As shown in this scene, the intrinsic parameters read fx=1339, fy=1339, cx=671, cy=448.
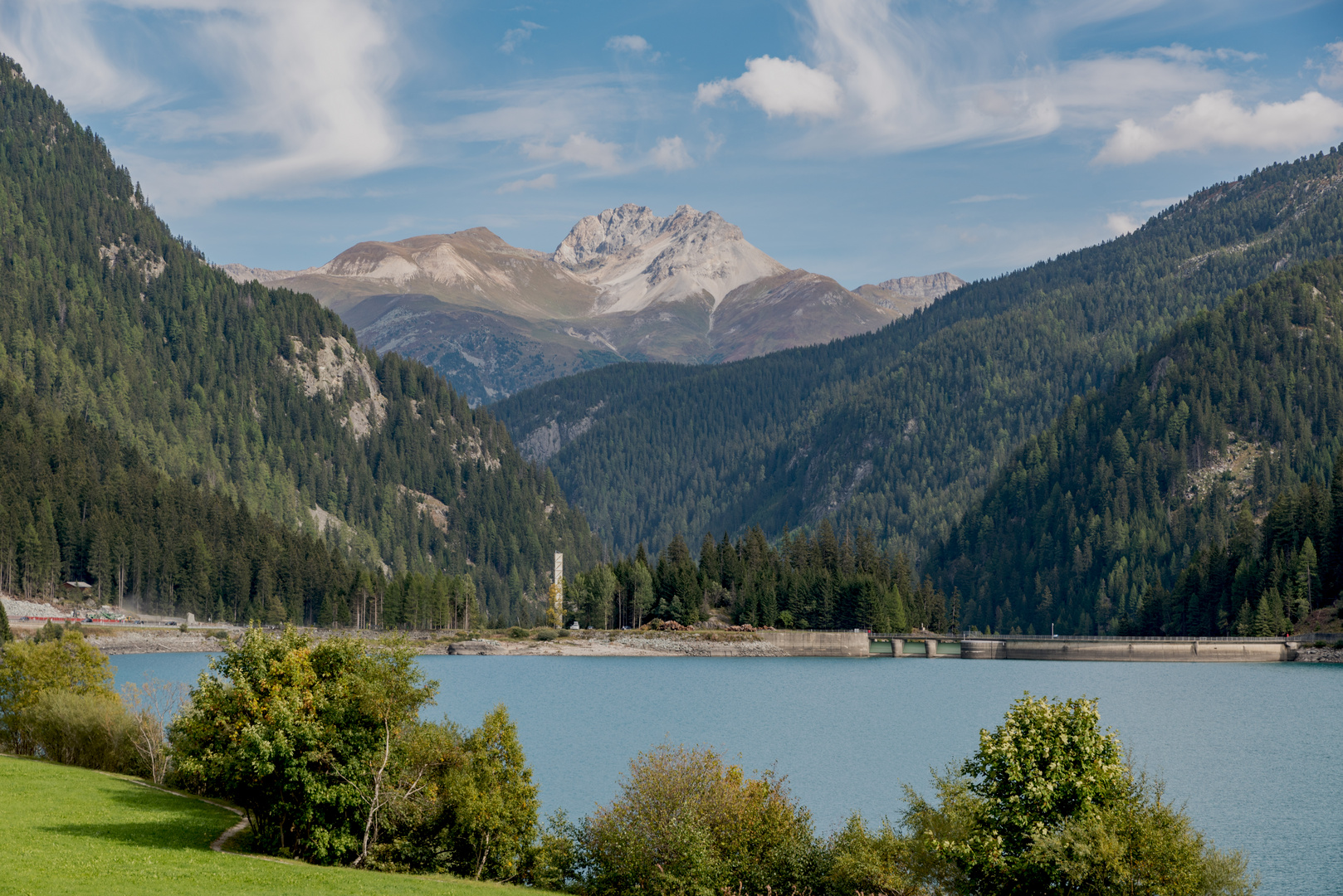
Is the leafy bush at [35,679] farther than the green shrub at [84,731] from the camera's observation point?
Yes

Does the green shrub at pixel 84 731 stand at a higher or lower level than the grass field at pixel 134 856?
higher

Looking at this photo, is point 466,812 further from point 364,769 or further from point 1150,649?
point 1150,649

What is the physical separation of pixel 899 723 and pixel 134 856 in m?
74.2

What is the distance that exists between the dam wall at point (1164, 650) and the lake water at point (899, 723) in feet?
11.2

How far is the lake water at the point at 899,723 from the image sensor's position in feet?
229

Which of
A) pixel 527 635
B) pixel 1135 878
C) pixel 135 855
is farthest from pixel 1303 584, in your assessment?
pixel 135 855

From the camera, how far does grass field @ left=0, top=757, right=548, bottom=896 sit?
39.2 meters

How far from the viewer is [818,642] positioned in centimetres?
19425

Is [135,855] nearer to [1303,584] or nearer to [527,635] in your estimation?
[527,635]

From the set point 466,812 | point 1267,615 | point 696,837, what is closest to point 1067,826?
point 696,837

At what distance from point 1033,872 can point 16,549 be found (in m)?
178

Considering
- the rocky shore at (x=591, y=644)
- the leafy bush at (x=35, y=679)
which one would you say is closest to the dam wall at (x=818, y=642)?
the rocky shore at (x=591, y=644)

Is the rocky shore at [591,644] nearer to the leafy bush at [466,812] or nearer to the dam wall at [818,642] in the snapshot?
the dam wall at [818,642]

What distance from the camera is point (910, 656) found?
200m
